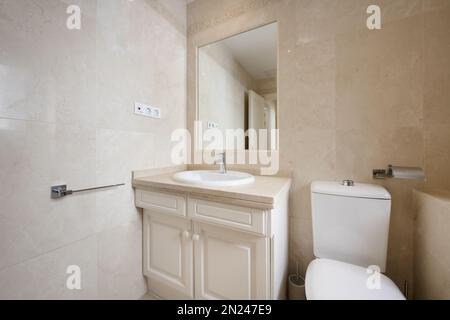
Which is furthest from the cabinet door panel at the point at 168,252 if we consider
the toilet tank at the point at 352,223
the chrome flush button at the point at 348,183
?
the chrome flush button at the point at 348,183

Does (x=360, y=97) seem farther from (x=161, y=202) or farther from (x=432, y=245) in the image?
(x=161, y=202)

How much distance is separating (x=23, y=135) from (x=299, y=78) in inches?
58.0

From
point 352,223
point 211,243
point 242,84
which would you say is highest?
point 242,84

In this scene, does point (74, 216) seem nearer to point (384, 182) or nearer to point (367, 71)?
point (384, 182)

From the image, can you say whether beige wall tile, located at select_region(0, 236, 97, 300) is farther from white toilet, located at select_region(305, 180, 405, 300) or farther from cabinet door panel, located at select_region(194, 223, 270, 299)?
white toilet, located at select_region(305, 180, 405, 300)

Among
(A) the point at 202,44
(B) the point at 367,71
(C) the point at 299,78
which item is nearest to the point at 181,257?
(C) the point at 299,78

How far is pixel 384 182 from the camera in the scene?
1.04 meters

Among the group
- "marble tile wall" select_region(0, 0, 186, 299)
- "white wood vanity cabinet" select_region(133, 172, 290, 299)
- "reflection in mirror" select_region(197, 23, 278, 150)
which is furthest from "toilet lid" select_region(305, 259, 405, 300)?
"marble tile wall" select_region(0, 0, 186, 299)

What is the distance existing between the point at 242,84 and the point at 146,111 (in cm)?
74

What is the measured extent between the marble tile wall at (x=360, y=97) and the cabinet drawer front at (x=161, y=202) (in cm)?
74

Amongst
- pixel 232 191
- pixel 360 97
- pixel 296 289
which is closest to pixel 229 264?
pixel 232 191

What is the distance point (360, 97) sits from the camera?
1076 millimetres

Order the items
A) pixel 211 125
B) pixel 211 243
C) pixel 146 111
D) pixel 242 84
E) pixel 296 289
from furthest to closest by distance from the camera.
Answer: pixel 211 125 < pixel 242 84 < pixel 146 111 < pixel 296 289 < pixel 211 243

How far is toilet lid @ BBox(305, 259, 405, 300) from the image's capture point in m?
0.73
